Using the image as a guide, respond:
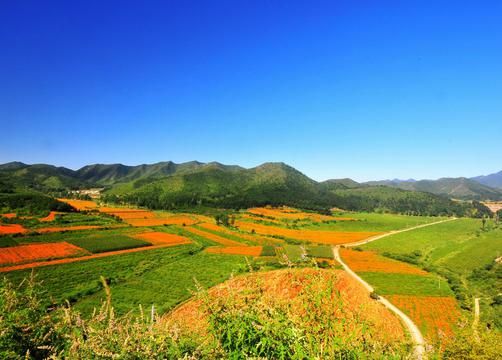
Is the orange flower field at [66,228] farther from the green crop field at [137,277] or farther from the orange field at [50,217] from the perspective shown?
the green crop field at [137,277]

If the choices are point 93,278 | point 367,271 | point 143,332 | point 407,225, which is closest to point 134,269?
point 93,278

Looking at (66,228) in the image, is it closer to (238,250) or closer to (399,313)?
(238,250)

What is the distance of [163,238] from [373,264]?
2035 inches

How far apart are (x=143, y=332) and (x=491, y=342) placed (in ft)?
42.2

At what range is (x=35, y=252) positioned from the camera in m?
49.3

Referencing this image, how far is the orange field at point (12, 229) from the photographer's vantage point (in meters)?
61.1

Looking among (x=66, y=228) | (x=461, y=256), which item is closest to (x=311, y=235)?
(x=461, y=256)

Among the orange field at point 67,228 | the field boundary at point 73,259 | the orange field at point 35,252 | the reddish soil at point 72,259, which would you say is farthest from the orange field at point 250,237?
the orange field at point 35,252

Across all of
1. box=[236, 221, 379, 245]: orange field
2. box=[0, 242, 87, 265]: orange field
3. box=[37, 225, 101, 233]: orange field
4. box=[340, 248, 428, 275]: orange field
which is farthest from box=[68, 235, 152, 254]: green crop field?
box=[340, 248, 428, 275]: orange field

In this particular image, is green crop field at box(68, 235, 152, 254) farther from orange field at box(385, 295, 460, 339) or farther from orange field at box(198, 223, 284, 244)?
orange field at box(385, 295, 460, 339)

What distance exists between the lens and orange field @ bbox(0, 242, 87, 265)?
4479 cm

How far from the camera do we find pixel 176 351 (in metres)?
4.74

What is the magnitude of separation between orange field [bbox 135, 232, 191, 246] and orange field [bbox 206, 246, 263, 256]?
9.58 metres

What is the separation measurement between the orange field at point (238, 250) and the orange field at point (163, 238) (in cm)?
958
